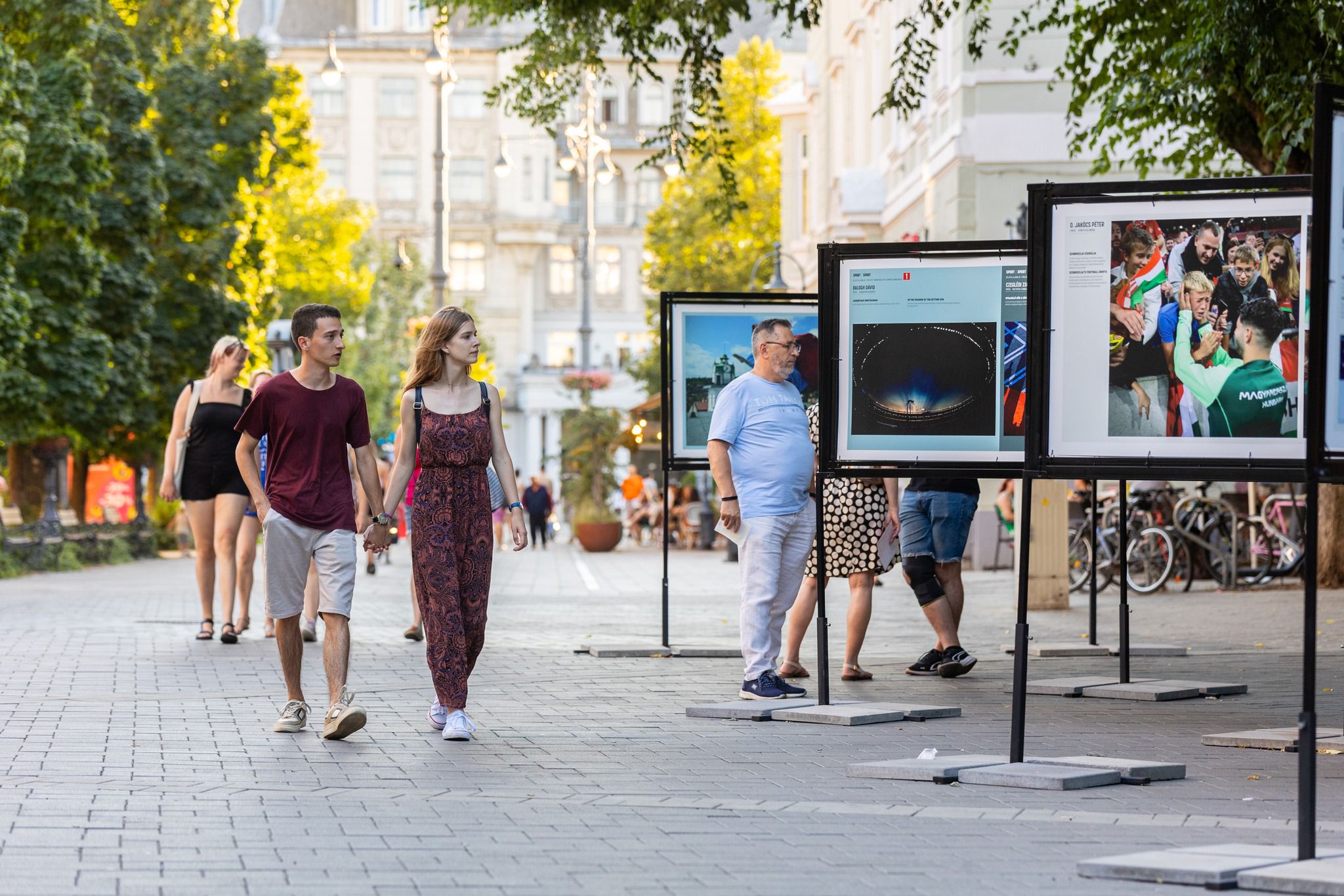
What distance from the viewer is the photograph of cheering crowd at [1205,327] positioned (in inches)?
326

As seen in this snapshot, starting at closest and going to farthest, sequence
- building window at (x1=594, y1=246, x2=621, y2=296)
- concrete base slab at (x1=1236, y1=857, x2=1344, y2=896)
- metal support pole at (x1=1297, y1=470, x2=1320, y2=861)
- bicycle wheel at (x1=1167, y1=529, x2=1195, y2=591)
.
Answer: concrete base slab at (x1=1236, y1=857, x2=1344, y2=896)
metal support pole at (x1=1297, y1=470, x2=1320, y2=861)
bicycle wheel at (x1=1167, y1=529, x2=1195, y2=591)
building window at (x1=594, y1=246, x2=621, y2=296)

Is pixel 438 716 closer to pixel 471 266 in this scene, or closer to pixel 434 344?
pixel 434 344

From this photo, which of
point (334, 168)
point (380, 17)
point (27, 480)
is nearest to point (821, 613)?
point (27, 480)

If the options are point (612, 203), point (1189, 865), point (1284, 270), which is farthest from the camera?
point (612, 203)

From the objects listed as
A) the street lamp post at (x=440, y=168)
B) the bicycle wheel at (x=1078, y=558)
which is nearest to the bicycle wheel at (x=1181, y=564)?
the bicycle wheel at (x=1078, y=558)

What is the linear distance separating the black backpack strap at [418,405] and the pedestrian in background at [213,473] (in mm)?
5184

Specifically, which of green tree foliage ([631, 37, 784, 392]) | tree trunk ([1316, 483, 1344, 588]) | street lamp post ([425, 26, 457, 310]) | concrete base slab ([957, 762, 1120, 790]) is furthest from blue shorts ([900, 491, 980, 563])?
green tree foliage ([631, 37, 784, 392])

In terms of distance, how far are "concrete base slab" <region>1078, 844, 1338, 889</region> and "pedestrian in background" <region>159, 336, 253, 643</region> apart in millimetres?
9488

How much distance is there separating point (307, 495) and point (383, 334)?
65.8 meters

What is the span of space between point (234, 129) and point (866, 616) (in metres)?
28.2

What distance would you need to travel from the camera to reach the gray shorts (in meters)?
9.66

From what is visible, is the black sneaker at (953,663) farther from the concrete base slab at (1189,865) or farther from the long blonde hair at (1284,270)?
the concrete base slab at (1189,865)

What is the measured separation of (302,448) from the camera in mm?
9789

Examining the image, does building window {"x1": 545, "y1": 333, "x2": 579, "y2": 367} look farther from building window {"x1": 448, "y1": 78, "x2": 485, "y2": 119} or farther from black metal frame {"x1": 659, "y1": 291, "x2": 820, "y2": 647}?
black metal frame {"x1": 659, "y1": 291, "x2": 820, "y2": 647}
